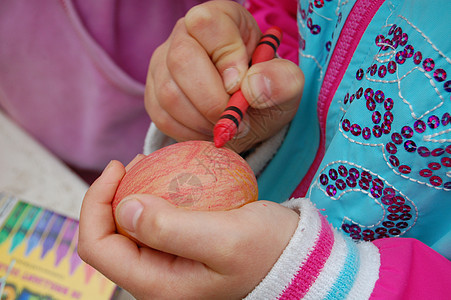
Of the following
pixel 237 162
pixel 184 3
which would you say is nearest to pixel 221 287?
pixel 237 162

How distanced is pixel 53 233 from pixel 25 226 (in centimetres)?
6

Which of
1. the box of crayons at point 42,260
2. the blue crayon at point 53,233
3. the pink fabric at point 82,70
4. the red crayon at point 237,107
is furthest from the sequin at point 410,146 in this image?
the pink fabric at point 82,70

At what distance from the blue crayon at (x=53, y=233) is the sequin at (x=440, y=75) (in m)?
0.68

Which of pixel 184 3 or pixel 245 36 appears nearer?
pixel 245 36

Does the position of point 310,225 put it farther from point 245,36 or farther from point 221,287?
point 245,36

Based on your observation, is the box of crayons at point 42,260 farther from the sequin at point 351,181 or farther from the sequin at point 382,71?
the sequin at point 382,71

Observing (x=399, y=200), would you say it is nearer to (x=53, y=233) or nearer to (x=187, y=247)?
(x=187, y=247)

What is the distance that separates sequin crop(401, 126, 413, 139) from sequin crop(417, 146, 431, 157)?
0.02 metres

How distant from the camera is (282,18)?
0.83 metres

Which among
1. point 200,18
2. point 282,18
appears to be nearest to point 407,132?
point 200,18

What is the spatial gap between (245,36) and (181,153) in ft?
0.87

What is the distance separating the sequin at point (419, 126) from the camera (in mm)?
431

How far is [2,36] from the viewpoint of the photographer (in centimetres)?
104

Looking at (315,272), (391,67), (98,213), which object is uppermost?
(391,67)
